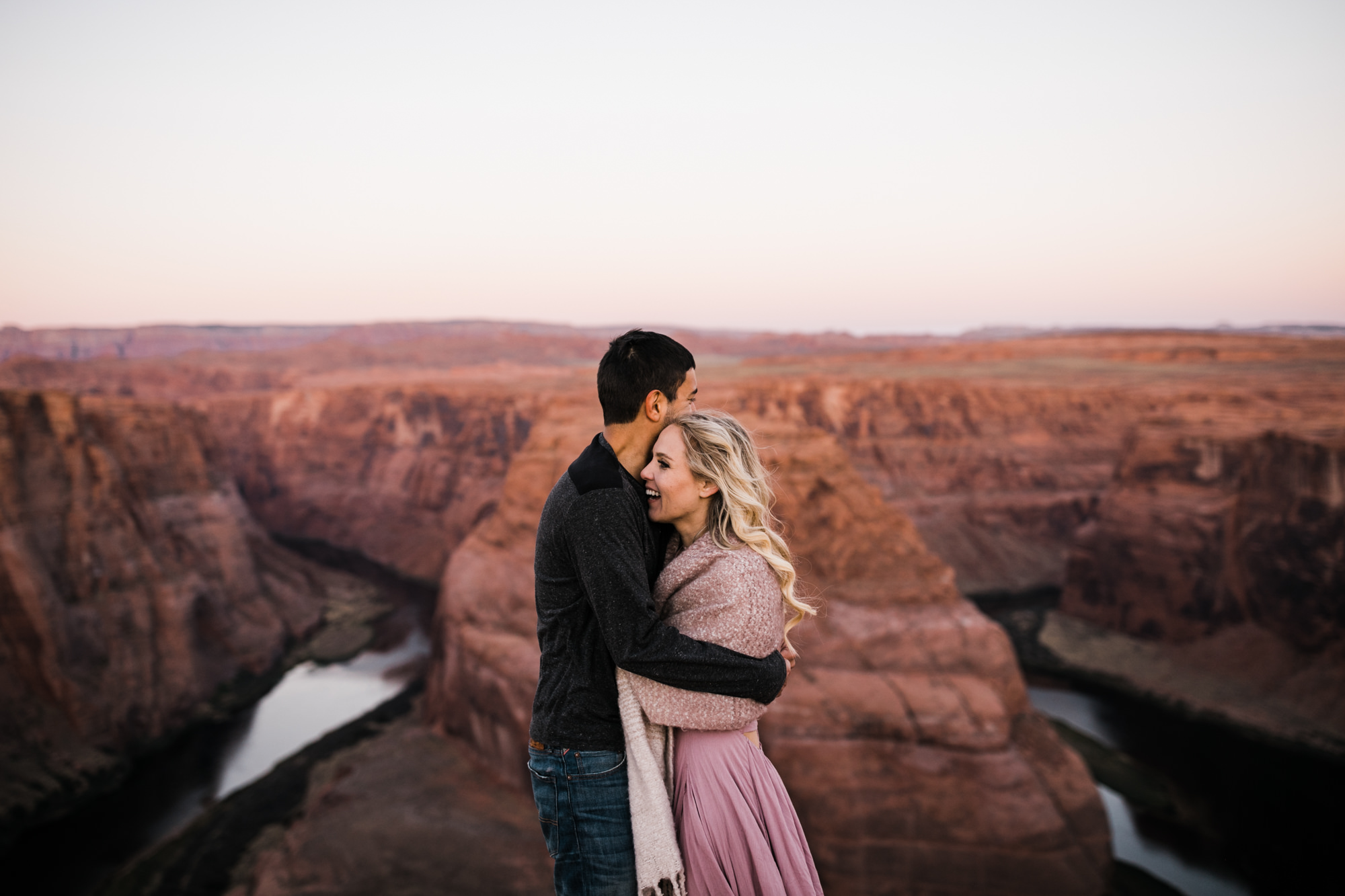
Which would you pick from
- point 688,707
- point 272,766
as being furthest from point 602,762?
point 272,766

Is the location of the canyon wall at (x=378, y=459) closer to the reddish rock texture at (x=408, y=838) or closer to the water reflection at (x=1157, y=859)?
the reddish rock texture at (x=408, y=838)

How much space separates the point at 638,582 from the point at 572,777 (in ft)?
2.76

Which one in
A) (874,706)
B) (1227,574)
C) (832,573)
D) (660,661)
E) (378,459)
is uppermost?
(660,661)

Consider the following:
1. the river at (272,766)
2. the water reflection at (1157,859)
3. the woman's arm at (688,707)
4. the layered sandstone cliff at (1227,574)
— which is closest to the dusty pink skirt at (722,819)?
the woman's arm at (688,707)

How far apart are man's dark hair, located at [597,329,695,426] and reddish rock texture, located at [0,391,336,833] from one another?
24.1 meters

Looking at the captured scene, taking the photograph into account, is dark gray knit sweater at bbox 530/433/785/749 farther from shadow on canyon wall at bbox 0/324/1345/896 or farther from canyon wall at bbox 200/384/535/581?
canyon wall at bbox 200/384/535/581

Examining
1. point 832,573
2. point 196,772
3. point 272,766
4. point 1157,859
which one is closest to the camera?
point 1157,859

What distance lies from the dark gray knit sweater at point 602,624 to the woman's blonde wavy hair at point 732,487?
0.85 feet

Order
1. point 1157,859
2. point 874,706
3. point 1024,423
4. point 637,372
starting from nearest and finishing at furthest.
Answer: point 637,372
point 874,706
point 1157,859
point 1024,423

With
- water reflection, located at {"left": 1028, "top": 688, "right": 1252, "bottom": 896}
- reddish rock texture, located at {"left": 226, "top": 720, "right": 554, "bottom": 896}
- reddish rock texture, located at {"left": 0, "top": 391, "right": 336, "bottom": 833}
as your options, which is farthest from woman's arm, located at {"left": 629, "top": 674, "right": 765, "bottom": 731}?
reddish rock texture, located at {"left": 0, "top": 391, "right": 336, "bottom": 833}

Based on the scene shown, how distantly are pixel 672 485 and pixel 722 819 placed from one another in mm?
1202

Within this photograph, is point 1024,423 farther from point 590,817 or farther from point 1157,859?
point 590,817

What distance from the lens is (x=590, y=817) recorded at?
2.81m

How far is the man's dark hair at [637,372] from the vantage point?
293 centimetres
